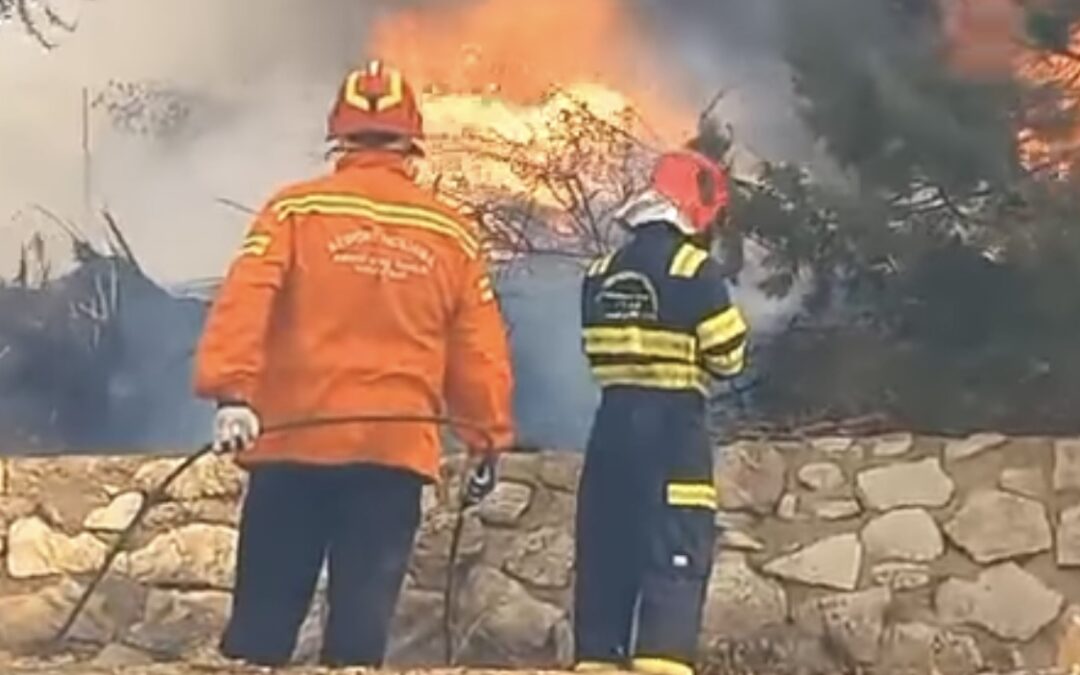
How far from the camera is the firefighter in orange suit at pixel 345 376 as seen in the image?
9164mm

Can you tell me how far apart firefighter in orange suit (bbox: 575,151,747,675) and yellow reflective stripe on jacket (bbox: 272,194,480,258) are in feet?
1.49

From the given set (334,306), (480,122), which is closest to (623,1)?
(480,122)

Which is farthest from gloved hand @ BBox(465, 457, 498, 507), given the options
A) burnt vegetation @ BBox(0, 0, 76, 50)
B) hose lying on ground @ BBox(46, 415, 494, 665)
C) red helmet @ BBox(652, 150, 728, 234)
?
burnt vegetation @ BBox(0, 0, 76, 50)

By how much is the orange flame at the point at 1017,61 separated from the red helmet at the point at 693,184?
821 millimetres

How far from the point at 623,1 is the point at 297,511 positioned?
6.15 ft

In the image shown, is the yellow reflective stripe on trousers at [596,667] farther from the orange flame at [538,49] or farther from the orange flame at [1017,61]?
the orange flame at [1017,61]

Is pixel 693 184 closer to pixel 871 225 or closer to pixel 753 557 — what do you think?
pixel 871 225

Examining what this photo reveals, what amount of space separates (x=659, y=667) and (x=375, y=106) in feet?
6.25

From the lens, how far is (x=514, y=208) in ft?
31.9

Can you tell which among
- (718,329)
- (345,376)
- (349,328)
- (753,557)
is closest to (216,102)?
(349,328)

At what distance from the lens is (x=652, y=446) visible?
30.3ft

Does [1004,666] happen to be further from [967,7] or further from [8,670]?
[8,670]

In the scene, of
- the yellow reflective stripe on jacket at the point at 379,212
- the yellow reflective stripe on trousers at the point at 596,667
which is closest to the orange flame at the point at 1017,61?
the yellow reflective stripe on jacket at the point at 379,212

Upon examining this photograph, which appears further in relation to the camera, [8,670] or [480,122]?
[480,122]
